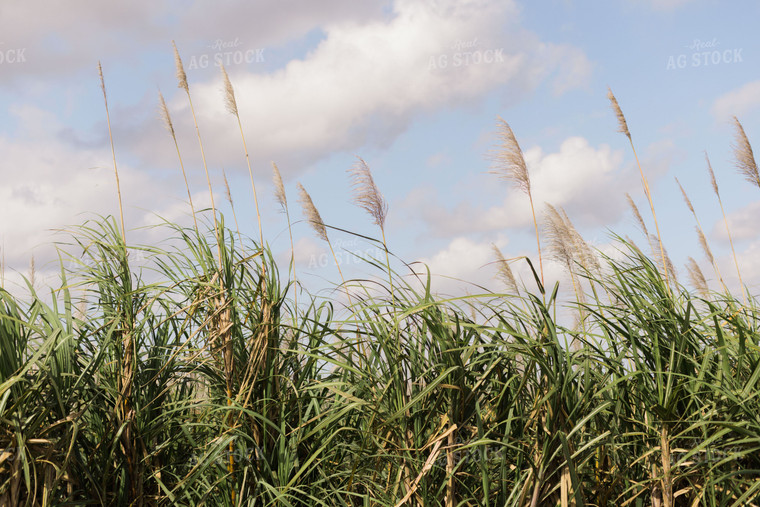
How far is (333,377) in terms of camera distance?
212 cm

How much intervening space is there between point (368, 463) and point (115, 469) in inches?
34.1

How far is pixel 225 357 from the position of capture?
202 centimetres

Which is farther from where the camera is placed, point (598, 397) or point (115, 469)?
point (115, 469)

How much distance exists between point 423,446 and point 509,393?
1.12ft

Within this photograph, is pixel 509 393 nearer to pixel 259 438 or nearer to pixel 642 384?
pixel 642 384

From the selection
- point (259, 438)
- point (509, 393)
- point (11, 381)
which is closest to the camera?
point (11, 381)

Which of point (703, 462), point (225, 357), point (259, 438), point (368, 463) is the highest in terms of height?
point (225, 357)

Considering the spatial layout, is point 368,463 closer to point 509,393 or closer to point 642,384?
point 509,393

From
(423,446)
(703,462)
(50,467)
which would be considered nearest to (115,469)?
(50,467)

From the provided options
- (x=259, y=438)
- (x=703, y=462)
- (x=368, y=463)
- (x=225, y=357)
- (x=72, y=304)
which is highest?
(x=72, y=304)

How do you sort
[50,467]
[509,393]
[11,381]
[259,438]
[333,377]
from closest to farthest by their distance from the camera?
[11,381] → [50,467] → [509,393] → [259,438] → [333,377]

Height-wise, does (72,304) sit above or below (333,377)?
above

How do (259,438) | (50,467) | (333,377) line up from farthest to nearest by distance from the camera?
(333,377), (259,438), (50,467)

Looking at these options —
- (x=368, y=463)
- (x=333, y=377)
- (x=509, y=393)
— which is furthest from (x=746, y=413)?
(x=333, y=377)
